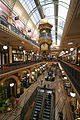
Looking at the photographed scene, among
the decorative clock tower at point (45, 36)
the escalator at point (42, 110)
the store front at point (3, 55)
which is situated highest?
the decorative clock tower at point (45, 36)

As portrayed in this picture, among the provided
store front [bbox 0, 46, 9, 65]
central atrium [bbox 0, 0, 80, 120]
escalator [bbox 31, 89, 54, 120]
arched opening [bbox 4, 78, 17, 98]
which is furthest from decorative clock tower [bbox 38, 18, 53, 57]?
escalator [bbox 31, 89, 54, 120]

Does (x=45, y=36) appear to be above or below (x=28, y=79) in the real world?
above

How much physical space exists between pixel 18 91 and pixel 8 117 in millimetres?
3250

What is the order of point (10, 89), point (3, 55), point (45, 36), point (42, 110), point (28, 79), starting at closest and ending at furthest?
point (42, 110) → point (3, 55) → point (10, 89) → point (45, 36) → point (28, 79)

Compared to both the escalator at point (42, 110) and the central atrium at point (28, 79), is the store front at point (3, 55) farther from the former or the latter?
the escalator at point (42, 110)

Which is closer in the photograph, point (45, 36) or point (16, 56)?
point (16, 56)

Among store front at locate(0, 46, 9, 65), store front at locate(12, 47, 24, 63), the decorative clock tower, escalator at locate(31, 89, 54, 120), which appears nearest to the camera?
escalator at locate(31, 89, 54, 120)

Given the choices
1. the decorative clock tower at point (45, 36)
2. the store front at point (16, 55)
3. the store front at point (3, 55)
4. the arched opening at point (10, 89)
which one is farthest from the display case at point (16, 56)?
the decorative clock tower at point (45, 36)

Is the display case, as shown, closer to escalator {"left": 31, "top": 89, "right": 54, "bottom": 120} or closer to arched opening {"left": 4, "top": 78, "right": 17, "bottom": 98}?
arched opening {"left": 4, "top": 78, "right": 17, "bottom": 98}

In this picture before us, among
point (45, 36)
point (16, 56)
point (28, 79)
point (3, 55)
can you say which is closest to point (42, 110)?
point (28, 79)

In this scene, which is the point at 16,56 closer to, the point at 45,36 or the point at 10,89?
the point at 10,89

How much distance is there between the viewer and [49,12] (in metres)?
19.3

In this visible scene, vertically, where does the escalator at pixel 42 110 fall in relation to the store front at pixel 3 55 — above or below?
below

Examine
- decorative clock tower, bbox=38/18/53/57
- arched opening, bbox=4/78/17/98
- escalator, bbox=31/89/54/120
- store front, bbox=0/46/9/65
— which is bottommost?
escalator, bbox=31/89/54/120
